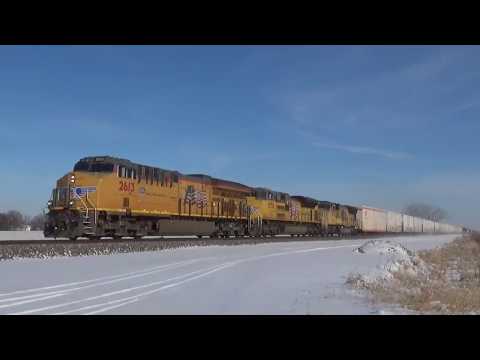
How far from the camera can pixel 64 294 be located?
987 centimetres

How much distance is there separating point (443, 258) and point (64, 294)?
23.8 m

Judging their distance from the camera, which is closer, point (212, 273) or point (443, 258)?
point (212, 273)

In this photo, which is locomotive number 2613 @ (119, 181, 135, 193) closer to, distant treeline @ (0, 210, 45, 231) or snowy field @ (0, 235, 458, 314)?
snowy field @ (0, 235, 458, 314)

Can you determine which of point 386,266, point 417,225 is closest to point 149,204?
point 386,266

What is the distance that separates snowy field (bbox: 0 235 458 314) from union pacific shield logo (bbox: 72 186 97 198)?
5.84 meters

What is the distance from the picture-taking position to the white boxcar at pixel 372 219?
69.4 m

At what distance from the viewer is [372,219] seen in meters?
73.6

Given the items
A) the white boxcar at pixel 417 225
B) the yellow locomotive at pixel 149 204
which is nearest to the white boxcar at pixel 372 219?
the white boxcar at pixel 417 225

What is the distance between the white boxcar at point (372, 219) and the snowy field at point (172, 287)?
53.6 m

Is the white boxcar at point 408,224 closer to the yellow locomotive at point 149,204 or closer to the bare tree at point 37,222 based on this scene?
the yellow locomotive at point 149,204

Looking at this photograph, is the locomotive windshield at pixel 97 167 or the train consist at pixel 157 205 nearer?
the train consist at pixel 157 205

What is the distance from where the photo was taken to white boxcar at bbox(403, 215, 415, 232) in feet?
290
